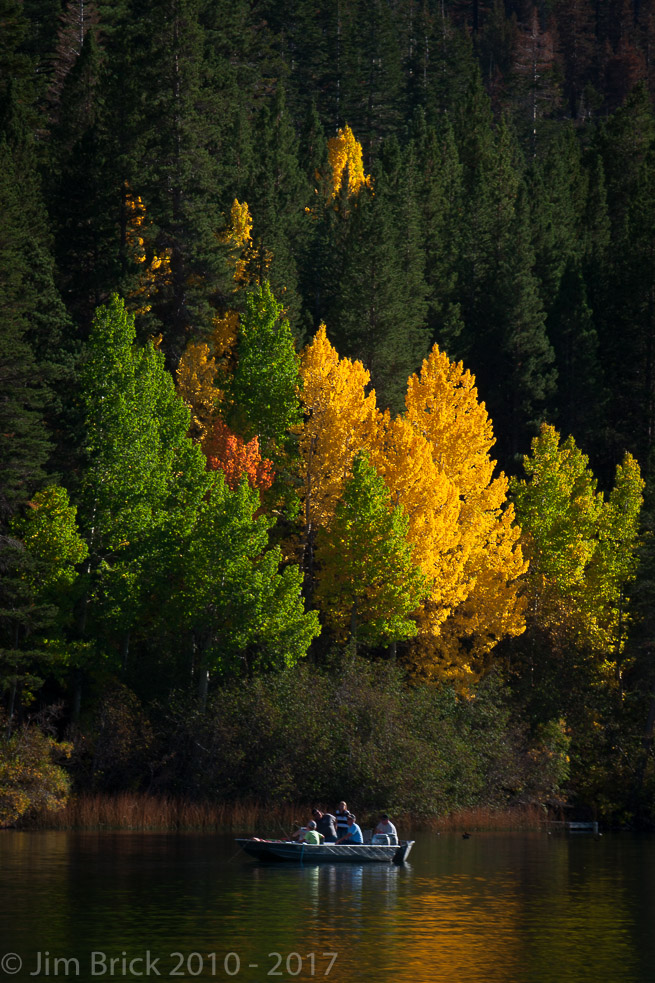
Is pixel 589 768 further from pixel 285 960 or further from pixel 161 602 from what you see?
pixel 285 960

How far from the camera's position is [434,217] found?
98.2m

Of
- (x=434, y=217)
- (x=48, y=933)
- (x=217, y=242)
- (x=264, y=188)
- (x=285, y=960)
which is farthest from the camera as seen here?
(x=434, y=217)

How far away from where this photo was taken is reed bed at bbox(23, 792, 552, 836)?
52.8m

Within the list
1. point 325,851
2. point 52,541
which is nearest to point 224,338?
point 52,541

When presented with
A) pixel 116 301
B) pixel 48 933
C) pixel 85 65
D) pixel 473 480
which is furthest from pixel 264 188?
pixel 48 933

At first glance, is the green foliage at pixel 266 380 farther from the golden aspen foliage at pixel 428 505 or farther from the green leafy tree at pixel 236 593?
the green leafy tree at pixel 236 593

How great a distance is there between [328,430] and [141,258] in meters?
17.1

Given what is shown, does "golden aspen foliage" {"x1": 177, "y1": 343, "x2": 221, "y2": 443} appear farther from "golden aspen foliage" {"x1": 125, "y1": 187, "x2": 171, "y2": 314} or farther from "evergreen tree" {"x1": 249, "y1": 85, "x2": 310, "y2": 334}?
"evergreen tree" {"x1": 249, "y1": 85, "x2": 310, "y2": 334}

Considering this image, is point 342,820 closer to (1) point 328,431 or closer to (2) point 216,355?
(1) point 328,431

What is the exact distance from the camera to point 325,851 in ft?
139

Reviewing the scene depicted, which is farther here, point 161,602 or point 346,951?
point 161,602

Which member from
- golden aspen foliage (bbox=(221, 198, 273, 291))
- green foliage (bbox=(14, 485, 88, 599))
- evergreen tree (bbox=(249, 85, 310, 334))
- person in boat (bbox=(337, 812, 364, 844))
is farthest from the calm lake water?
evergreen tree (bbox=(249, 85, 310, 334))

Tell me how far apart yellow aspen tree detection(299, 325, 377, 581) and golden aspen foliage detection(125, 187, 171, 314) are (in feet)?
37.4

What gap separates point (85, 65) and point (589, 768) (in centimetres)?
4924
